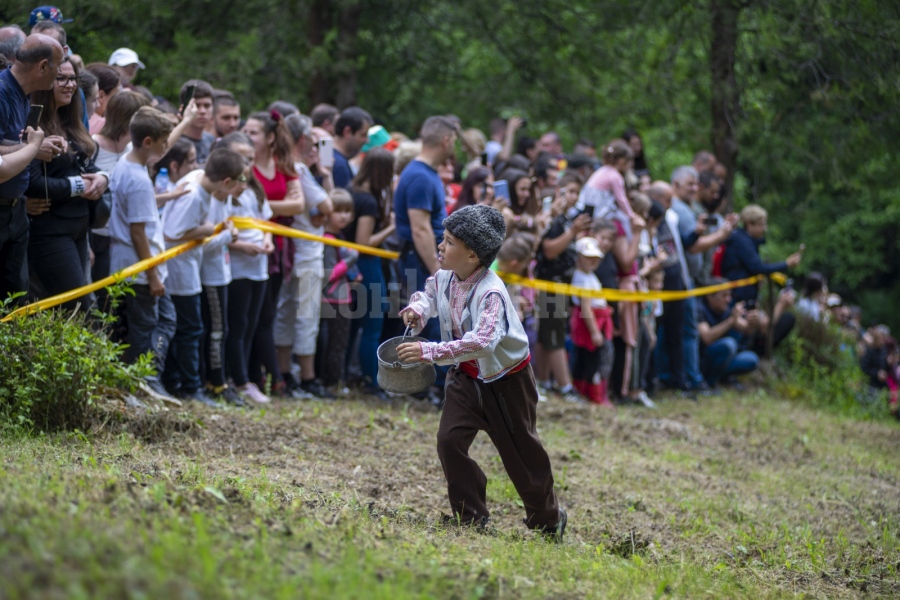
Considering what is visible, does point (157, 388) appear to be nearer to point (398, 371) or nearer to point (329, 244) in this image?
point (329, 244)

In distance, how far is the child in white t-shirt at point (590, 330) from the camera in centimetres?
1003

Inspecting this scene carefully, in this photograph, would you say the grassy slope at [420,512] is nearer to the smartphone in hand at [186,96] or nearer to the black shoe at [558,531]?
Result: the black shoe at [558,531]

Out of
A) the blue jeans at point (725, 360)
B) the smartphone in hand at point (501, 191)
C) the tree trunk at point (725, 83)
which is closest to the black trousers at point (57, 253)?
the smartphone in hand at point (501, 191)

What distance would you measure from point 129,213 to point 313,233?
6.67 ft

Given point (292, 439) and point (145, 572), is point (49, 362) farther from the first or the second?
point (145, 572)

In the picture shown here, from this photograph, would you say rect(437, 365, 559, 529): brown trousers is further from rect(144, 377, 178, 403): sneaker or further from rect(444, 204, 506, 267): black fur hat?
rect(144, 377, 178, 403): sneaker

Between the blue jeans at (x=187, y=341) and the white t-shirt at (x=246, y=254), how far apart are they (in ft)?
1.66

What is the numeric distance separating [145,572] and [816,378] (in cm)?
1145

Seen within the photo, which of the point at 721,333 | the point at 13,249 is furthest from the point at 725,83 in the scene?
the point at 13,249

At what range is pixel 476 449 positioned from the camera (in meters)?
7.68

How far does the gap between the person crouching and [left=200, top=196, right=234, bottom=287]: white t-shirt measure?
2.63 m

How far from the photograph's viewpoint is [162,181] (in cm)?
779

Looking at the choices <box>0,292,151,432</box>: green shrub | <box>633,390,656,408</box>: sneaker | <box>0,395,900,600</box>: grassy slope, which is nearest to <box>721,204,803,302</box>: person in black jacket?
<box>633,390,656,408</box>: sneaker

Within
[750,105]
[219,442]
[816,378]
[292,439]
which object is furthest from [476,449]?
[750,105]
